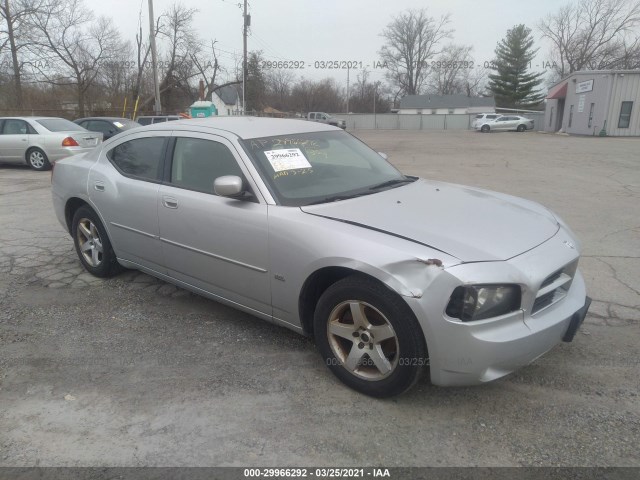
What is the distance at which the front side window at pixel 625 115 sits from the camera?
28.6 m

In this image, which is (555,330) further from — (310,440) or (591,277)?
(591,277)

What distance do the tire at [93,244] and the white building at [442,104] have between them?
73.0 m

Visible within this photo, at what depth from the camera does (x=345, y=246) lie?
2.63 metres

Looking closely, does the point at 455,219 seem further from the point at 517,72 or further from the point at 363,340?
the point at 517,72

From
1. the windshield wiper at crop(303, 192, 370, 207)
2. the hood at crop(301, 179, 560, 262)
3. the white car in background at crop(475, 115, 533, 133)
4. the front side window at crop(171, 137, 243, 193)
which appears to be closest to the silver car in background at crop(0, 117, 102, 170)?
the front side window at crop(171, 137, 243, 193)

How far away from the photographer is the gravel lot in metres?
2.33

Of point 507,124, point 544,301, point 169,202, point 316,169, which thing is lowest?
point 544,301

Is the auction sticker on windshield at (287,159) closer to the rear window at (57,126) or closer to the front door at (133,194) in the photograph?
the front door at (133,194)

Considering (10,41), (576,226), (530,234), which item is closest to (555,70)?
(10,41)

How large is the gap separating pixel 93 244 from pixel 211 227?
6.43 ft

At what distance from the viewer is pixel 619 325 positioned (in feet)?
12.0

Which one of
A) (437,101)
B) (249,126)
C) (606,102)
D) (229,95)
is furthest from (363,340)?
(229,95)

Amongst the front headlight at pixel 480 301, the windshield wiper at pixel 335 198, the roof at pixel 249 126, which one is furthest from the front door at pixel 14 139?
the front headlight at pixel 480 301

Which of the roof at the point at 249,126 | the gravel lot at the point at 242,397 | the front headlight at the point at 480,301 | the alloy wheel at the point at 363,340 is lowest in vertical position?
the gravel lot at the point at 242,397
